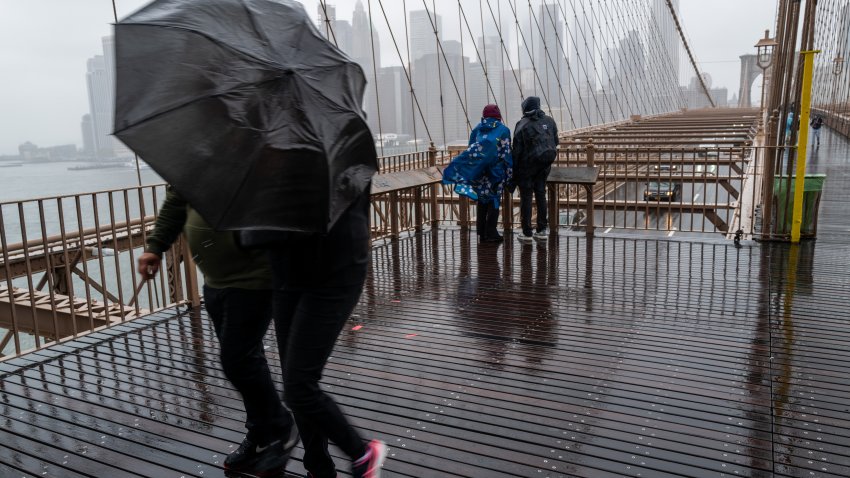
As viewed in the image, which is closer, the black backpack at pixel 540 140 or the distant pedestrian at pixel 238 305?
the distant pedestrian at pixel 238 305

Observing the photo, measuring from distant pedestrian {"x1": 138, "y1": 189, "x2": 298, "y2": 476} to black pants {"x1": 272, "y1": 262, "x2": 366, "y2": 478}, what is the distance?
21 centimetres

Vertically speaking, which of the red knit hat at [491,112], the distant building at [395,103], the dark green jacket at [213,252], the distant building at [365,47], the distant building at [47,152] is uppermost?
the distant building at [365,47]

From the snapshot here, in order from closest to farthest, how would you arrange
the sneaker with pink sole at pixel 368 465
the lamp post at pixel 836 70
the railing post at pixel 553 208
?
1. the sneaker with pink sole at pixel 368 465
2. the railing post at pixel 553 208
3. the lamp post at pixel 836 70

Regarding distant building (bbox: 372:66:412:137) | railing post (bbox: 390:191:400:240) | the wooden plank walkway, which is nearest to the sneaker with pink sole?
the wooden plank walkway

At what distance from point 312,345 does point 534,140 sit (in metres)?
4.94

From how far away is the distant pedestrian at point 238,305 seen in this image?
225cm

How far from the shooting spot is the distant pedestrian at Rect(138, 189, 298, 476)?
2252 mm

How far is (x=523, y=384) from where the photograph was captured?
335 cm

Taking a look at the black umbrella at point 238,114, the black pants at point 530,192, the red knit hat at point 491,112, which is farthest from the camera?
the black pants at point 530,192

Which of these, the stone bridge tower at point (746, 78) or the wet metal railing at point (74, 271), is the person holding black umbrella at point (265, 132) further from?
the stone bridge tower at point (746, 78)

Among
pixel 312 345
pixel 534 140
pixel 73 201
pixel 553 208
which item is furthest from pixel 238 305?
pixel 73 201

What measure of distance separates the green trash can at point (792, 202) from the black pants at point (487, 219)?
8.75 ft

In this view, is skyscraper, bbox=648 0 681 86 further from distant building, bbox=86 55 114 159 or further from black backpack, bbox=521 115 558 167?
distant building, bbox=86 55 114 159

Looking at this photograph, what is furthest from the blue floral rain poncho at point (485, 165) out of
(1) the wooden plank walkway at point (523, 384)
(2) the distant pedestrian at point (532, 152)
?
(1) the wooden plank walkway at point (523, 384)
